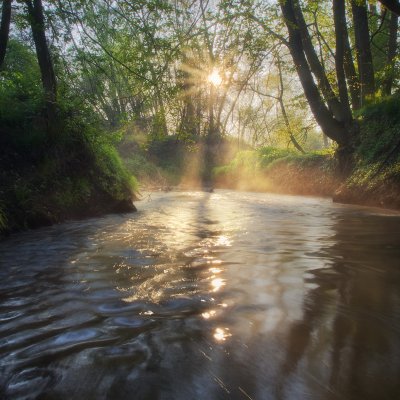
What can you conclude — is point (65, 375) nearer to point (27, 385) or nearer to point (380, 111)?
point (27, 385)

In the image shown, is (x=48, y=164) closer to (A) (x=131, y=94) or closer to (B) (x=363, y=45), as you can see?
(A) (x=131, y=94)

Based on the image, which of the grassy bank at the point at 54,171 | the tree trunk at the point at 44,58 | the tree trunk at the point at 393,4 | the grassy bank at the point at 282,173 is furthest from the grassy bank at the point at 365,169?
the tree trunk at the point at 44,58

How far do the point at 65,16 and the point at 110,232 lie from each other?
4575 mm

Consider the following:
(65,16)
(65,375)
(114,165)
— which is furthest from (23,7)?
(65,375)

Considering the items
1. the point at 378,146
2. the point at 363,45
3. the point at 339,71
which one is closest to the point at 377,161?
the point at 378,146

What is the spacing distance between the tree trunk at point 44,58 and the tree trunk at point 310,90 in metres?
6.01

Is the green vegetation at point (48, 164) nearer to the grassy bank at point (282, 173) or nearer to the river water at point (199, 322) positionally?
the river water at point (199, 322)

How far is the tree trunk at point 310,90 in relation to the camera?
360 inches

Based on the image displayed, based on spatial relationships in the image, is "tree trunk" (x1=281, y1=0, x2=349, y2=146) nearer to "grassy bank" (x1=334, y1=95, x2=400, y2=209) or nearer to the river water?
"grassy bank" (x1=334, y1=95, x2=400, y2=209)

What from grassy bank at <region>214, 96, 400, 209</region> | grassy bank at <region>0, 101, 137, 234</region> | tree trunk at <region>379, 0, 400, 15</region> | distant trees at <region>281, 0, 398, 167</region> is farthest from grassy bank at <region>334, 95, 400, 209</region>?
grassy bank at <region>0, 101, 137, 234</region>

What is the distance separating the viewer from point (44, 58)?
20.5ft

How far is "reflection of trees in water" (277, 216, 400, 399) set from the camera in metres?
1.33

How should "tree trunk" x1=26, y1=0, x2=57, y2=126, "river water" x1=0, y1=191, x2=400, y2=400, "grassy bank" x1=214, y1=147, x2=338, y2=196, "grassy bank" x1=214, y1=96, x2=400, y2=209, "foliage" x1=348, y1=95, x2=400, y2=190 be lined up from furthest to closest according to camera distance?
"grassy bank" x1=214, y1=147, x2=338, y2=196, "foliage" x1=348, y1=95, x2=400, y2=190, "grassy bank" x1=214, y1=96, x2=400, y2=209, "tree trunk" x1=26, y1=0, x2=57, y2=126, "river water" x1=0, y1=191, x2=400, y2=400

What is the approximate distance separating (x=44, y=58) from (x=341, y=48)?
7840 mm
